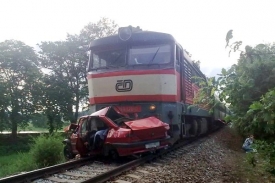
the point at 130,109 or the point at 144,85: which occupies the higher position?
the point at 144,85

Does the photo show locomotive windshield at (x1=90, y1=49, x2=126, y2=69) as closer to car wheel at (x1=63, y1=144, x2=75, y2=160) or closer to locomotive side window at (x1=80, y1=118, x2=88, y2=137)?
locomotive side window at (x1=80, y1=118, x2=88, y2=137)

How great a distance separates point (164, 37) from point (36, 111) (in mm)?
21509

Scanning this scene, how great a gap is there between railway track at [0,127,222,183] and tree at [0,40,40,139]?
21.3 metres

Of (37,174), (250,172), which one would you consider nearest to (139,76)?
(250,172)

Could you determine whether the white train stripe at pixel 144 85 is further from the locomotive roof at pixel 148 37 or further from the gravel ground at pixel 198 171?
the gravel ground at pixel 198 171

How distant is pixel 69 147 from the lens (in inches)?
333

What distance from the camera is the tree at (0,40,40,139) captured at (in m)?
27.0

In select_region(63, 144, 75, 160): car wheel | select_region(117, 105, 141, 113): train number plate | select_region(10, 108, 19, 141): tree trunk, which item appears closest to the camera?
select_region(63, 144, 75, 160): car wheel

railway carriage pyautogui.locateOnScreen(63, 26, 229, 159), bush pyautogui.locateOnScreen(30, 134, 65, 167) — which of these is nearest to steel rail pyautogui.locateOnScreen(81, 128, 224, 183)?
railway carriage pyautogui.locateOnScreen(63, 26, 229, 159)

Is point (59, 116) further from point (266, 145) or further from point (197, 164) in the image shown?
point (266, 145)

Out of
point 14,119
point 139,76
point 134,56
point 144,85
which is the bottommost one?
point 14,119

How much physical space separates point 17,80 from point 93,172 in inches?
928

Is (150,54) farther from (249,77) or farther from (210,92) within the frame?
(249,77)

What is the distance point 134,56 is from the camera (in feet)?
29.3
